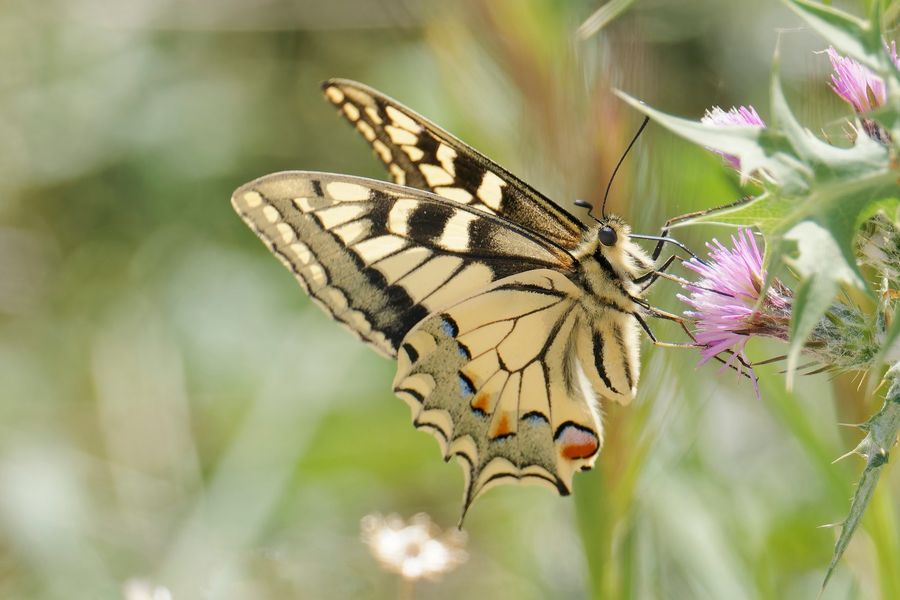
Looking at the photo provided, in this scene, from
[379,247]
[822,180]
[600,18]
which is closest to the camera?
[822,180]

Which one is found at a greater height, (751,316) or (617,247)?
(617,247)

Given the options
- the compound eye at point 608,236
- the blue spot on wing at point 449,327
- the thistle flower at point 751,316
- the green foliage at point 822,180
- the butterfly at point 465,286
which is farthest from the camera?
the blue spot on wing at point 449,327

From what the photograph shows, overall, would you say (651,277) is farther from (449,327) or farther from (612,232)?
(449,327)

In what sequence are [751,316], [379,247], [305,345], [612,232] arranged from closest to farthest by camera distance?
[751,316] → [612,232] → [379,247] → [305,345]

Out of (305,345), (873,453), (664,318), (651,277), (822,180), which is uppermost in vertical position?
(305,345)

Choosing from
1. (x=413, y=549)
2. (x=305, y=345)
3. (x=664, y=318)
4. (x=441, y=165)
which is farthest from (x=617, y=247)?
(x=305, y=345)

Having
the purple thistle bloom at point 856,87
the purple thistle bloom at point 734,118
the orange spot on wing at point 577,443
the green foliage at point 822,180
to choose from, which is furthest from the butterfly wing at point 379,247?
the green foliage at point 822,180

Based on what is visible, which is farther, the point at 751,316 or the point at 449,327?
the point at 449,327

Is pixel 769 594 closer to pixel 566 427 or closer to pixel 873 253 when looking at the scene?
pixel 566 427

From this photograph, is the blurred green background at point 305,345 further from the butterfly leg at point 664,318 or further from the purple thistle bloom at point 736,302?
the purple thistle bloom at point 736,302
